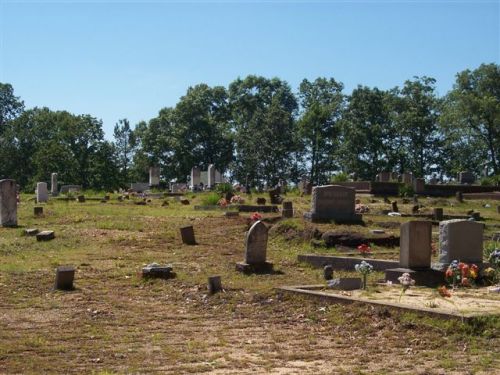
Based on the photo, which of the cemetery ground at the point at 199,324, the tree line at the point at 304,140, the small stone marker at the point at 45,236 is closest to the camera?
the cemetery ground at the point at 199,324

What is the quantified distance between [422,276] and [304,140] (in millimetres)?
61025

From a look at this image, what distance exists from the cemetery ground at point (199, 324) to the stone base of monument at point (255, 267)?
16 cm

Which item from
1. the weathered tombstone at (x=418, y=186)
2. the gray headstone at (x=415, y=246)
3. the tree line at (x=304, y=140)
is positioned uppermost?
the tree line at (x=304, y=140)

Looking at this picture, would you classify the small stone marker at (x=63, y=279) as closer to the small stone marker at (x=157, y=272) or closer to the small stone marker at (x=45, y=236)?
the small stone marker at (x=157, y=272)

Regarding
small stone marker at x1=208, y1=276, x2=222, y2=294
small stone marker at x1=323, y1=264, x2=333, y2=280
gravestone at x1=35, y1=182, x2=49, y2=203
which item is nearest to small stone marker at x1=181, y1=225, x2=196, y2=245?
small stone marker at x1=323, y1=264, x2=333, y2=280

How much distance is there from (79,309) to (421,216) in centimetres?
1801

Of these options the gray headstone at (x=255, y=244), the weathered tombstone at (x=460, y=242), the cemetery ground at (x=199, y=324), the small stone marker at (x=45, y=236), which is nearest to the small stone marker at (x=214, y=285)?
the cemetery ground at (x=199, y=324)

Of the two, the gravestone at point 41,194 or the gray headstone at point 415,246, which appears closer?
the gray headstone at point 415,246

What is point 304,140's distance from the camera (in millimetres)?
75000

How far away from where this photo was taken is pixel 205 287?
46.6 ft

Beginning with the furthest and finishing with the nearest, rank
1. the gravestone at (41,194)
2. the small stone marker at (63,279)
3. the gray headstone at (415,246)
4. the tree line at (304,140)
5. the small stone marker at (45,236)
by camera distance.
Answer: the tree line at (304,140) < the gravestone at (41,194) < the small stone marker at (45,236) < the gray headstone at (415,246) < the small stone marker at (63,279)

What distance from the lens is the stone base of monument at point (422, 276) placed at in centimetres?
1421

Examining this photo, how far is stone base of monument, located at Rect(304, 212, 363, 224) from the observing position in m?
24.2

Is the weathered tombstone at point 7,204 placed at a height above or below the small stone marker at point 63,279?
above
